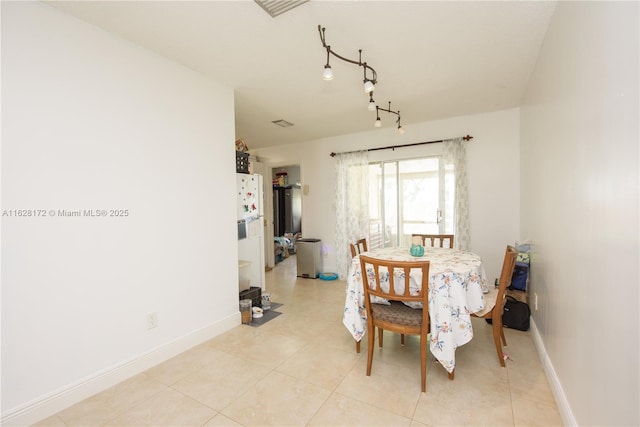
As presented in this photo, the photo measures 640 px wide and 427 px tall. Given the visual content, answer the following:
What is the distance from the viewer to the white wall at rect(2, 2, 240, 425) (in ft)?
5.29

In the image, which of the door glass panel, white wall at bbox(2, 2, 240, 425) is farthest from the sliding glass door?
white wall at bbox(2, 2, 240, 425)

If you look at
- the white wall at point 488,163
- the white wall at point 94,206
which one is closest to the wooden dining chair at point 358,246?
the white wall at point 94,206

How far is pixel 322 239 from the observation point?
520 centimetres

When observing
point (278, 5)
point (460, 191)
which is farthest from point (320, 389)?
point (460, 191)

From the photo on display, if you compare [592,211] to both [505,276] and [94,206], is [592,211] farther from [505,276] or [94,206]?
[94,206]

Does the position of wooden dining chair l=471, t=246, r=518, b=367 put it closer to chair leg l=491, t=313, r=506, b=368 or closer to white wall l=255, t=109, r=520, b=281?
chair leg l=491, t=313, r=506, b=368

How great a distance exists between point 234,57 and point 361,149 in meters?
2.78

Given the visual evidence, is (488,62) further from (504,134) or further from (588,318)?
(588,318)

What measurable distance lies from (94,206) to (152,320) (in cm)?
95

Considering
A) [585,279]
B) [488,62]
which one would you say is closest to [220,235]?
[585,279]

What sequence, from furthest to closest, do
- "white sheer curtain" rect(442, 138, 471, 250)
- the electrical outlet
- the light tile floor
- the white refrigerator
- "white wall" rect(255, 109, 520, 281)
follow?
"white sheer curtain" rect(442, 138, 471, 250) → "white wall" rect(255, 109, 520, 281) → the white refrigerator → the electrical outlet → the light tile floor

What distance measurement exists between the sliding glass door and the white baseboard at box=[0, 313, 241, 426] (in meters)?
3.02

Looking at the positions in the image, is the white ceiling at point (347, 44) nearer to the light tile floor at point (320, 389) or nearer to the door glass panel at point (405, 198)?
the door glass panel at point (405, 198)

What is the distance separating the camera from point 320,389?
6.34 feet
